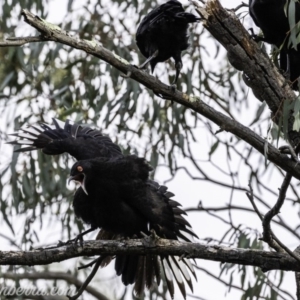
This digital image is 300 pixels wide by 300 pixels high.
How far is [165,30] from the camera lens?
425cm

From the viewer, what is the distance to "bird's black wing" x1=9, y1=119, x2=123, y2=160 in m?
4.70

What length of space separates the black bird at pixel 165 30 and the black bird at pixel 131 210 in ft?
1.82

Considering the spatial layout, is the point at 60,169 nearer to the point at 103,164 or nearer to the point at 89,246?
the point at 103,164

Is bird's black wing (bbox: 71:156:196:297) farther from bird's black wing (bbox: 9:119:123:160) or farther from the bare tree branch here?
the bare tree branch

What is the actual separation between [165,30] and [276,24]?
60cm

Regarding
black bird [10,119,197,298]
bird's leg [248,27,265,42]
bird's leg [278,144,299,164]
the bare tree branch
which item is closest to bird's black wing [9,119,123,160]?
black bird [10,119,197,298]

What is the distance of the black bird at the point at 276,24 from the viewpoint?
12.8 feet

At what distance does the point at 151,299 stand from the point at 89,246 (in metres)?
2.71

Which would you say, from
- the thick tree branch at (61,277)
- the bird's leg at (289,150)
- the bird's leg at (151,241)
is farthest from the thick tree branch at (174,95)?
the thick tree branch at (61,277)

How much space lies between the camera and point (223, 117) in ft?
11.7

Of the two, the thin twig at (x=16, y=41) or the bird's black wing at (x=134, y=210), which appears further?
the bird's black wing at (x=134, y=210)

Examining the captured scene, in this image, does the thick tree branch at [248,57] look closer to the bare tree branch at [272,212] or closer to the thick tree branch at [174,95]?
the thick tree branch at [174,95]

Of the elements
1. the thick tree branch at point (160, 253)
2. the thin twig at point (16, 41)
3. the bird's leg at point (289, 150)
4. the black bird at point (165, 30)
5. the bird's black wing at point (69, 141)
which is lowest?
the thick tree branch at point (160, 253)

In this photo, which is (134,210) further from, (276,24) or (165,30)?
Result: (276,24)
